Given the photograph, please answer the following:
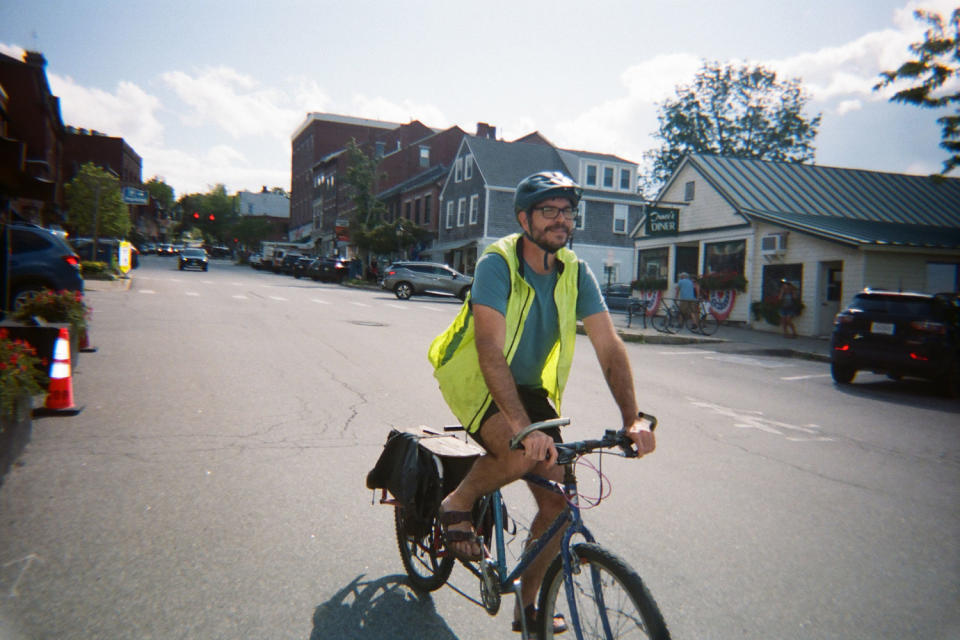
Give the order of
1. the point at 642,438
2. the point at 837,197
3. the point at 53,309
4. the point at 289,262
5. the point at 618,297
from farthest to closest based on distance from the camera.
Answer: the point at 289,262 < the point at 618,297 < the point at 837,197 < the point at 53,309 < the point at 642,438

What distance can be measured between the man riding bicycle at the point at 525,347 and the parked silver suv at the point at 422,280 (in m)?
29.4

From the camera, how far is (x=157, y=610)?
3.01 meters

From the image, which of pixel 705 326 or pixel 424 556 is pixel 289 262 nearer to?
pixel 705 326

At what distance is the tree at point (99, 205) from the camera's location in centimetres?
4535

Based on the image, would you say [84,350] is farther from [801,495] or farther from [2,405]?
[801,495]

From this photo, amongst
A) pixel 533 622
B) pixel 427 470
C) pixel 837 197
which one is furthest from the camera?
pixel 837 197

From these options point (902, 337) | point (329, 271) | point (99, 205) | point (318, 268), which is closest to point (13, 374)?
point (902, 337)

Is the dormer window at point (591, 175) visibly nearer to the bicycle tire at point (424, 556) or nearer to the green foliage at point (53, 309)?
the green foliage at point (53, 309)

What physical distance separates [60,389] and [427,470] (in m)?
4.98

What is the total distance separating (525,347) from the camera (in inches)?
Result: 108

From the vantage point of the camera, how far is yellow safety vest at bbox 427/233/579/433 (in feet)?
8.64

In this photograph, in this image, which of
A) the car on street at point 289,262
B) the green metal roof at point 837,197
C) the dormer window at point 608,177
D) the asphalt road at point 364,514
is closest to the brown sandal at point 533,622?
the asphalt road at point 364,514

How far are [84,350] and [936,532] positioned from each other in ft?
33.4

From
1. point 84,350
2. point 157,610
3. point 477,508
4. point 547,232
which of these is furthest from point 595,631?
point 84,350
